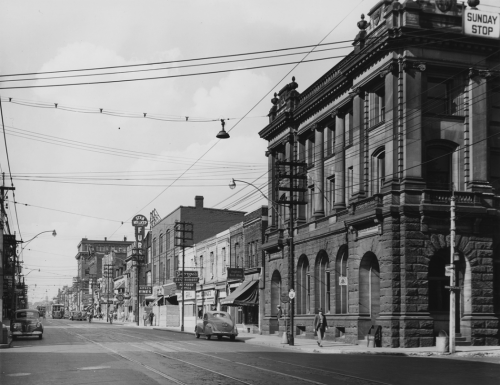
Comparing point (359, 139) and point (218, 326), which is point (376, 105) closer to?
point (359, 139)

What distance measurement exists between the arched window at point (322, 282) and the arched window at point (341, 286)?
2281 millimetres

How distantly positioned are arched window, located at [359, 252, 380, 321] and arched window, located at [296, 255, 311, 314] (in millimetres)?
9357

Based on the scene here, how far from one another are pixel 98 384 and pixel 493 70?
27.0 m

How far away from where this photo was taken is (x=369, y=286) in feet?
125

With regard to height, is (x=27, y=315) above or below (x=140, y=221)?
below

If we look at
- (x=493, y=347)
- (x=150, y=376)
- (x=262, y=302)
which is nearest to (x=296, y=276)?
(x=262, y=302)

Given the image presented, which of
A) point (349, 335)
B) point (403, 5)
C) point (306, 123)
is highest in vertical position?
point (403, 5)

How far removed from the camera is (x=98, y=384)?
17516 millimetres

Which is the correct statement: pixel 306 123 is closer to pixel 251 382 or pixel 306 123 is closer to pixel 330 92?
pixel 330 92

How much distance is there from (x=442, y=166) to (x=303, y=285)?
14.9 metres

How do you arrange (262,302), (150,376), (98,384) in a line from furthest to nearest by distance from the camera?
(262,302) → (150,376) → (98,384)

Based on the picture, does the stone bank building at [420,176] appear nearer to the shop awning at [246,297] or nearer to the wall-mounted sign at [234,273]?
the shop awning at [246,297]

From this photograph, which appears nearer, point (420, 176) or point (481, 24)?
point (420, 176)

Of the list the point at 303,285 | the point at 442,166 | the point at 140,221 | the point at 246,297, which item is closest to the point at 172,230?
the point at 140,221
